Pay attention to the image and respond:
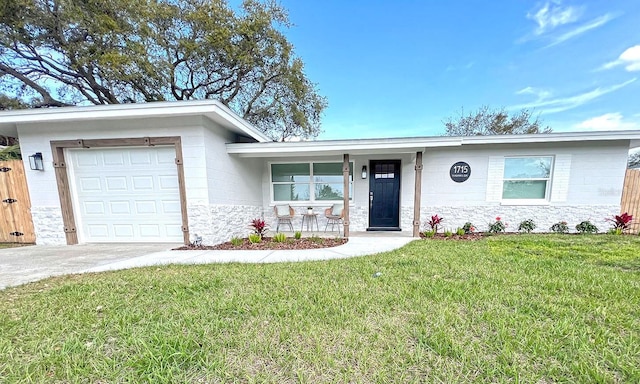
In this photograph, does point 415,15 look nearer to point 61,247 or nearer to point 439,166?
point 439,166

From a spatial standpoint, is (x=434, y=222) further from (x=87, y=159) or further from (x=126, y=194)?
(x=87, y=159)

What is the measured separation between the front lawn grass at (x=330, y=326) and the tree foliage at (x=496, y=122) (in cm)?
1411

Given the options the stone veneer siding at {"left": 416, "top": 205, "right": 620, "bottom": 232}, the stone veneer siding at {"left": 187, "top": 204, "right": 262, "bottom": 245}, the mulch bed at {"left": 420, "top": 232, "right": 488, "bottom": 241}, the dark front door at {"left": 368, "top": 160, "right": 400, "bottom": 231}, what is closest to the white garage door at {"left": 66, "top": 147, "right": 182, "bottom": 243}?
the stone veneer siding at {"left": 187, "top": 204, "right": 262, "bottom": 245}

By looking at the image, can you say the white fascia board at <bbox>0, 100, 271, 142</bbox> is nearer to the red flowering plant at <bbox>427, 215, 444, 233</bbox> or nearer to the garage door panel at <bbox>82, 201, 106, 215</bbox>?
the garage door panel at <bbox>82, 201, 106, 215</bbox>

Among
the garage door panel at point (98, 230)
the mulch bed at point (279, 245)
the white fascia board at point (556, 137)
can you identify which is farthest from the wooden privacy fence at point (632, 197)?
the garage door panel at point (98, 230)

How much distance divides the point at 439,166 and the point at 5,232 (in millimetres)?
10984

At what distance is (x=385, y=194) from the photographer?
686 centimetres

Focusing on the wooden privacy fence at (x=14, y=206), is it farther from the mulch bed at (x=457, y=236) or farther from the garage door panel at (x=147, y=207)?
the mulch bed at (x=457, y=236)

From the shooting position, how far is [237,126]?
538 centimetres

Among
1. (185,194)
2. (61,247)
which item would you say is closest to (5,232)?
A: (61,247)

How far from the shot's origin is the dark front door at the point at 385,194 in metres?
6.81

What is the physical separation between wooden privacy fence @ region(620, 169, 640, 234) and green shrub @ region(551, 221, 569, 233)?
140cm

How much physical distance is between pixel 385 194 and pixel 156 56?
1001 cm

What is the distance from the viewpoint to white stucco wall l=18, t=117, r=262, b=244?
15.9 ft
